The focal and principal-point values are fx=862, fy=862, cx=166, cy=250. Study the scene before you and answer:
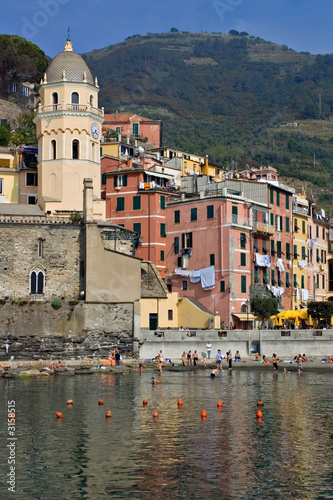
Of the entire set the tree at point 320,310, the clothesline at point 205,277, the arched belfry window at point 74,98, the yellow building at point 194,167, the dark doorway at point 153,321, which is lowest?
the dark doorway at point 153,321

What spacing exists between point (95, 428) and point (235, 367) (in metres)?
26.8

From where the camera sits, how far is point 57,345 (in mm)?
59562

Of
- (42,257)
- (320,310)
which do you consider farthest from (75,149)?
(320,310)

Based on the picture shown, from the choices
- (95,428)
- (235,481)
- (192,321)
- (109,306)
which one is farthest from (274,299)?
(235,481)

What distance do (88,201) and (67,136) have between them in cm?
826

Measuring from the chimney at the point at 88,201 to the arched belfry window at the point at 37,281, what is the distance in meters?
5.04

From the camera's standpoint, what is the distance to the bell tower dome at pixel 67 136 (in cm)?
6900

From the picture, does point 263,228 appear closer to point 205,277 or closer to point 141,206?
point 205,277

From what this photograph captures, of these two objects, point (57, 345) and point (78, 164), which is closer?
point (57, 345)

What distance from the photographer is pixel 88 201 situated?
63.5m

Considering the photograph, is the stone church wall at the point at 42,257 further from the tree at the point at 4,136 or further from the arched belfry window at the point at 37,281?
the tree at the point at 4,136

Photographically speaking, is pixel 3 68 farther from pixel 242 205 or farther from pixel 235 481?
pixel 235 481

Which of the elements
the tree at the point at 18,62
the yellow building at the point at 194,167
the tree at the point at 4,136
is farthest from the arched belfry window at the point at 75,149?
the tree at the point at 18,62

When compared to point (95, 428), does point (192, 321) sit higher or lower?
higher
